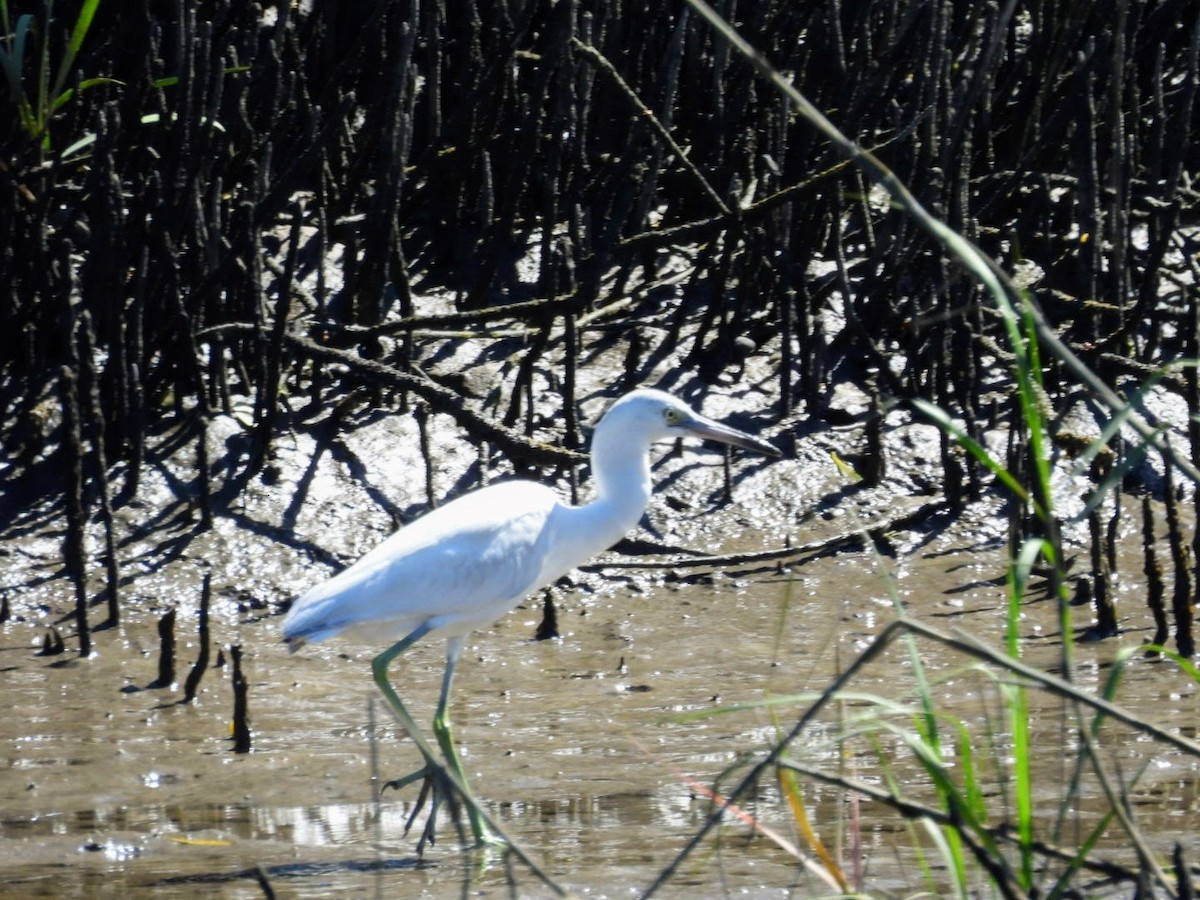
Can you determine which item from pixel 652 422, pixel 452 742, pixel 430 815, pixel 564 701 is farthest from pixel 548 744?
pixel 652 422

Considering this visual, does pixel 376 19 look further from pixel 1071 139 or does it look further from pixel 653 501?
pixel 1071 139

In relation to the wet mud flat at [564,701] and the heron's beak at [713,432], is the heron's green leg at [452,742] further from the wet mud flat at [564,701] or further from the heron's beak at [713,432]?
the heron's beak at [713,432]

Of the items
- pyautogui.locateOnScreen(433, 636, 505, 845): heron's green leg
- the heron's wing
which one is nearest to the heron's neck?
the heron's wing

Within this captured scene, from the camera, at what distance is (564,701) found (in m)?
4.83

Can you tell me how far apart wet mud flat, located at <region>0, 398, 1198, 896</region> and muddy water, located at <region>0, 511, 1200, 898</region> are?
0.01 meters

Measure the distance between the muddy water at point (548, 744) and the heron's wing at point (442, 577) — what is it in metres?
0.34

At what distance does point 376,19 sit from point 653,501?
179 cm

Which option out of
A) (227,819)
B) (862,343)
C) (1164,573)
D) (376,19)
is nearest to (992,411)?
(862,343)

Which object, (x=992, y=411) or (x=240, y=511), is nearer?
(x=240, y=511)

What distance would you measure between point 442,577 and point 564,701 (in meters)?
0.60

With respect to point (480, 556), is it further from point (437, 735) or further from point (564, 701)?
point (564, 701)

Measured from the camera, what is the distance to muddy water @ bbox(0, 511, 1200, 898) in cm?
362

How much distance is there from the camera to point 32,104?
20.2 ft

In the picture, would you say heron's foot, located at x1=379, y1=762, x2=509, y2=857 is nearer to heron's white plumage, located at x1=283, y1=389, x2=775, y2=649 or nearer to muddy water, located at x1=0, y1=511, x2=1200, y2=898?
muddy water, located at x1=0, y1=511, x2=1200, y2=898
